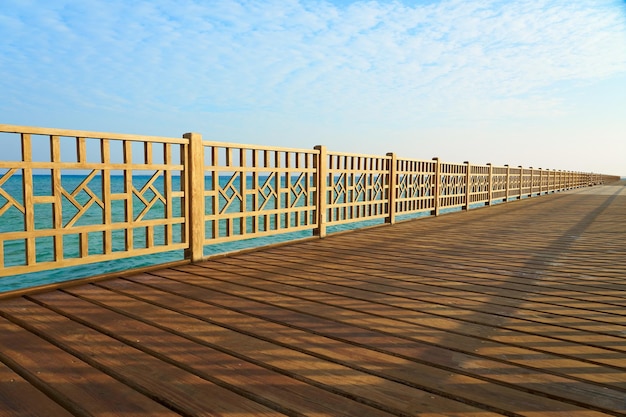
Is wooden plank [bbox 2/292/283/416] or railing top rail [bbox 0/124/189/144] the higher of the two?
railing top rail [bbox 0/124/189/144]

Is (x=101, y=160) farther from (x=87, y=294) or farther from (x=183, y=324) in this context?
(x=183, y=324)

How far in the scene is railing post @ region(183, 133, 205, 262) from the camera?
4.34m

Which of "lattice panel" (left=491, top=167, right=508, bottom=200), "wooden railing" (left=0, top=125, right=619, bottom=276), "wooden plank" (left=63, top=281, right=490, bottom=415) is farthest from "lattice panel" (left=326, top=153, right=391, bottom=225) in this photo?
"lattice panel" (left=491, top=167, right=508, bottom=200)

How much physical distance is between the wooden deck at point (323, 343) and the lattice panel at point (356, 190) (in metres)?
2.43

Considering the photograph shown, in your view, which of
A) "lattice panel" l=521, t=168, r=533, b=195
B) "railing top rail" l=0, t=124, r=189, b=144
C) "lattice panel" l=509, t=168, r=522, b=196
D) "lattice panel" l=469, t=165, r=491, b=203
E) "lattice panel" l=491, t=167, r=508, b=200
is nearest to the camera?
"railing top rail" l=0, t=124, r=189, b=144

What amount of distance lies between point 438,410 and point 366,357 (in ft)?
1.68

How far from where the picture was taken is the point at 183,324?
2535 millimetres

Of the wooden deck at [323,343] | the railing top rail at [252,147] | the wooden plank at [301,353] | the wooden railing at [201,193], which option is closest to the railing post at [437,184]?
the wooden railing at [201,193]

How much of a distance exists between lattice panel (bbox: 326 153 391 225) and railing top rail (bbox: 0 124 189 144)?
2833 millimetres

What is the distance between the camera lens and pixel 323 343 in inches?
88.7

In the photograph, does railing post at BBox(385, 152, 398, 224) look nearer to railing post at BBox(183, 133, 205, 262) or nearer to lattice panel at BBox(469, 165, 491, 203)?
railing post at BBox(183, 133, 205, 262)

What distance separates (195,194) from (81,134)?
1.20 meters

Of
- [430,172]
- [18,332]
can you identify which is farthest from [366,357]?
[430,172]

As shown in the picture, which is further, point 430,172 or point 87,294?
point 430,172
